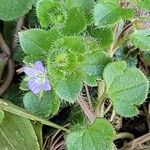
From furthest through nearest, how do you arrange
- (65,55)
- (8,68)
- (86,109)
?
(8,68)
(86,109)
(65,55)

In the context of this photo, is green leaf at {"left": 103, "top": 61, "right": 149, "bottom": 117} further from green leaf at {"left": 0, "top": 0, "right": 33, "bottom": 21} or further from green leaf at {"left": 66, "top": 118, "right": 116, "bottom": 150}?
green leaf at {"left": 0, "top": 0, "right": 33, "bottom": 21}

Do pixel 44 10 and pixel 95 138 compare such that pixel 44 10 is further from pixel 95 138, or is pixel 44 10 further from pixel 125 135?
pixel 125 135

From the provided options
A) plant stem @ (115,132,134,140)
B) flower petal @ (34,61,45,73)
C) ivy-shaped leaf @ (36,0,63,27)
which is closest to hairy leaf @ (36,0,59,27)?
ivy-shaped leaf @ (36,0,63,27)

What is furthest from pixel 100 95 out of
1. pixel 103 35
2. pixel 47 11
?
pixel 47 11

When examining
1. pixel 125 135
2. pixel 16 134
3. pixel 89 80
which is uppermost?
pixel 89 80

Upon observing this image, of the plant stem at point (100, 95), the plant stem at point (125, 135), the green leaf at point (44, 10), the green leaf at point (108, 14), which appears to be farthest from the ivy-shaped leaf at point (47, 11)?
the plant stem at point (125, 135)
